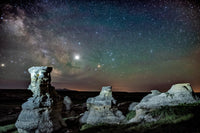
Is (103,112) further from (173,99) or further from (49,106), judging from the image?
(173,99)

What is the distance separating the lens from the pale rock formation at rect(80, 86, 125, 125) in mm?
16734

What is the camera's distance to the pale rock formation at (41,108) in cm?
1264

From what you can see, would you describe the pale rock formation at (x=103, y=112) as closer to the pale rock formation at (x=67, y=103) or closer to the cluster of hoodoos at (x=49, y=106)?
the cluster of hoodoos at (x=49, y=106)

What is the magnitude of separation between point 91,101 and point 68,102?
299 inches

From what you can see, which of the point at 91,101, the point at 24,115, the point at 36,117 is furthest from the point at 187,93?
the point at 24,115

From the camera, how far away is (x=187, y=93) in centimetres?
1460

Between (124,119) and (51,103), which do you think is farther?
(124,119)

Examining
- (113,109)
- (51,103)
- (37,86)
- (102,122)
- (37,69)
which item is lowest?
(102,122)

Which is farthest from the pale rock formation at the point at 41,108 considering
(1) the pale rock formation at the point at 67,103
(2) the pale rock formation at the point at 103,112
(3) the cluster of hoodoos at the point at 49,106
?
(1) the pale rock formation at the point at 67,103

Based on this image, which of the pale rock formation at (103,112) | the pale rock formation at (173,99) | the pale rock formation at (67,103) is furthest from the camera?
the pale rock formation at (67,103)

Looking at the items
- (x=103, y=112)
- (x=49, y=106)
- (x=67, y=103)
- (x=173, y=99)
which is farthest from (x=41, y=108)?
(x=173, y=99)

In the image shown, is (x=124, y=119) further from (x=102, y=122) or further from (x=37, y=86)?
(x=37, y=86)

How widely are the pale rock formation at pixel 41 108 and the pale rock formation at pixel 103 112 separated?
13.1 ft

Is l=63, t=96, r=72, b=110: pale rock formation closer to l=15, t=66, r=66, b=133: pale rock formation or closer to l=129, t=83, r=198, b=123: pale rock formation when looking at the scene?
l=15, t=66, r=66, b=133: pale rock formation
